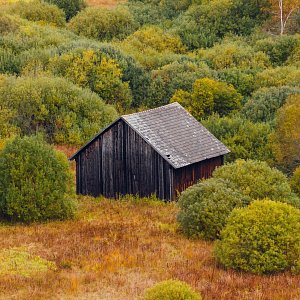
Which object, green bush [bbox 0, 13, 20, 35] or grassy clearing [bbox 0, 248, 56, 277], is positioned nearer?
grassy clearing [bbox 0, 248, 56, 277]

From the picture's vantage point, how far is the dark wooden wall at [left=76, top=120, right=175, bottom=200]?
38.9 m

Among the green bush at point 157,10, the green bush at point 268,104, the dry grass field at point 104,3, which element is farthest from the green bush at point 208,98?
the dry grass field at point 104,3

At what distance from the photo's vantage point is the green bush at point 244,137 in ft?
152

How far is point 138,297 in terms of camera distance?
25.0m

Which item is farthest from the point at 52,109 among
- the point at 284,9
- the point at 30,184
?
the point at 284,9

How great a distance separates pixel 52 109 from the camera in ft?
175

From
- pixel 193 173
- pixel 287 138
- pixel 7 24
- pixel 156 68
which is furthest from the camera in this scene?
pixel 7 24

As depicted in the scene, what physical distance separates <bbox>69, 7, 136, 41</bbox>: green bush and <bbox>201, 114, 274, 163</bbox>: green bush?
35.5 m

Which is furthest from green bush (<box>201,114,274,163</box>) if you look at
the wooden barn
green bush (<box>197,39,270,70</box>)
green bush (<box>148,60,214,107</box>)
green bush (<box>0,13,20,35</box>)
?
green bush (<box>0,13,20,35</box>)

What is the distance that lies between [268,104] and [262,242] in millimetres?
25700

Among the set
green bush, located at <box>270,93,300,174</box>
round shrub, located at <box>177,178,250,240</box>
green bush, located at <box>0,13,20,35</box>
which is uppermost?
green bush, located at <box>0,13,20,35</box>

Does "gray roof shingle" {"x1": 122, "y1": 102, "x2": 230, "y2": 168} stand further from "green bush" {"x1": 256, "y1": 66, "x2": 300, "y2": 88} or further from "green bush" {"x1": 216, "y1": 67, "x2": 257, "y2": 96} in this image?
"green bush" {"x1": 216, "y1": 67, "x2": 257, "y2": 96}

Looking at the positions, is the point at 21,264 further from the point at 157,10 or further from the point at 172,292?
the point at 157,10

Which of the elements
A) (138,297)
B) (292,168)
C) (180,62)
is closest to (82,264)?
(138,297)
